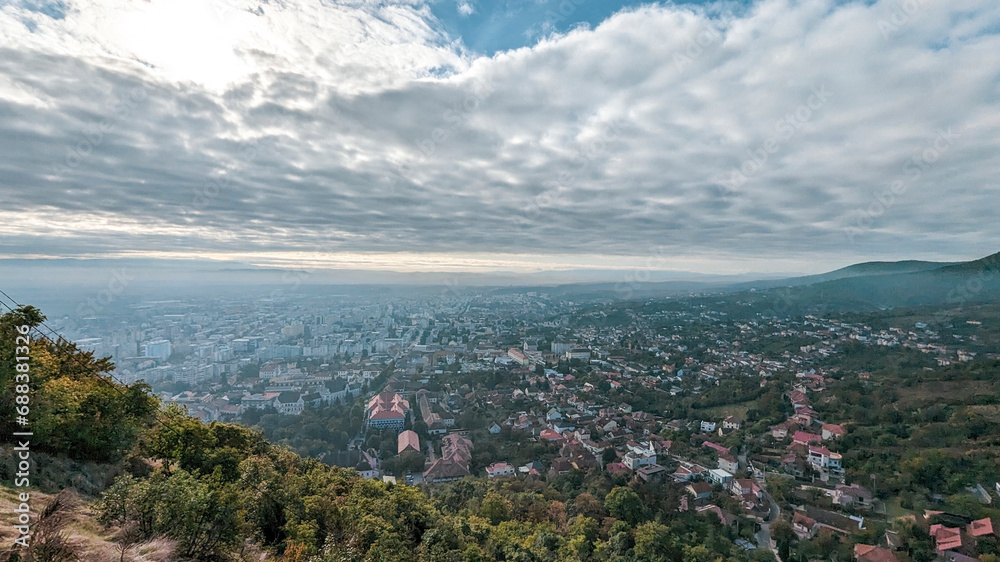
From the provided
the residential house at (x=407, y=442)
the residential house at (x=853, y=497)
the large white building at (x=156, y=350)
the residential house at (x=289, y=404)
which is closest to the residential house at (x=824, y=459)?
the residential house at (x=853, y=497)

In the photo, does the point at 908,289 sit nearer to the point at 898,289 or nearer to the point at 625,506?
the point at 898,289

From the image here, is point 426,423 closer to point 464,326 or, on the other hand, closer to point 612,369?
point 612,369

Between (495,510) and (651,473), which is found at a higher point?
(495,510)

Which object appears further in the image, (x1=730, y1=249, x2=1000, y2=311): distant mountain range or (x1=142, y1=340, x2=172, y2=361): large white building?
(x1=730, y1=249, x2=1000, y2=311): distant mountain range

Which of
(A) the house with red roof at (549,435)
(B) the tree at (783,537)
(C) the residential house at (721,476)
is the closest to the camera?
(B) the tree at (783,537)

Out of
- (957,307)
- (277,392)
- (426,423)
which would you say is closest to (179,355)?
(277,392)

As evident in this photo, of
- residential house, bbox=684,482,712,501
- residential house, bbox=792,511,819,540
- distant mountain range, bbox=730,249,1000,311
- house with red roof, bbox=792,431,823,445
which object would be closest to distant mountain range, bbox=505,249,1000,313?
distant mountain range, bbox=730,249,1000,311

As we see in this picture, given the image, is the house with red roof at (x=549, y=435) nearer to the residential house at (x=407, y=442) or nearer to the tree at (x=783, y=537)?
the residential house at (x=407, y=442)

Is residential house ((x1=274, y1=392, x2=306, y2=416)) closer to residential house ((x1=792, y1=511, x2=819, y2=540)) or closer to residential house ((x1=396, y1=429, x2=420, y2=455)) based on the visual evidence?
residential house ((x1=396, y1=429, x2=420, y2=455))

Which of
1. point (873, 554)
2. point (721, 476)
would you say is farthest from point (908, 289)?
point (873, 554)
